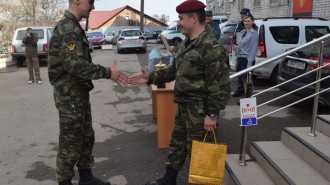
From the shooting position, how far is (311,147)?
112 inches

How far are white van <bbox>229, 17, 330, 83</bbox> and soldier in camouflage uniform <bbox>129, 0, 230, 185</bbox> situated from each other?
502 cm

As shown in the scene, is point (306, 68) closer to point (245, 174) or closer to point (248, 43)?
point (248, 43)

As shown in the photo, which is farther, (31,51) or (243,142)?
(31,51)

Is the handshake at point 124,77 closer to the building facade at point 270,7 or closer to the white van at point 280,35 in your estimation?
the white van at point 280,35

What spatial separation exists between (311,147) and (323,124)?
0.66 m

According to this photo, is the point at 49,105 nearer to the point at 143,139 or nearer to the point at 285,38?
the point at 143,139

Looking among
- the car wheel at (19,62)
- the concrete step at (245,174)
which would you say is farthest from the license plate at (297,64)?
the car wheel at (19,62)

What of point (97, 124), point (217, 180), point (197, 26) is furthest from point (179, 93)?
point (97, 124)

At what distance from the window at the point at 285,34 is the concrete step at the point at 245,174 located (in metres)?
4.93

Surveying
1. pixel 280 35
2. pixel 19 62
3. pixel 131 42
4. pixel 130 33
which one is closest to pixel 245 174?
pixel 280 35

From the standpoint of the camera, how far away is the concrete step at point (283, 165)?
253 centimetres

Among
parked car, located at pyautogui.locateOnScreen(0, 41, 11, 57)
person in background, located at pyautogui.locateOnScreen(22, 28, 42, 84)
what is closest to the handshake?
person in background, located at pyautogui.locateOnScreen(22, 28, 42, 84)

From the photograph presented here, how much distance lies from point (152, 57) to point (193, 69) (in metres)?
1.97

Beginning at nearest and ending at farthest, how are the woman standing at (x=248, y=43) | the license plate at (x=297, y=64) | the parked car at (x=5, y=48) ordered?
1. the license plate at (x=297, y=64)
2. the woman standing at (x=248, y=43)
3. the parked car at (x=5, y=48)
